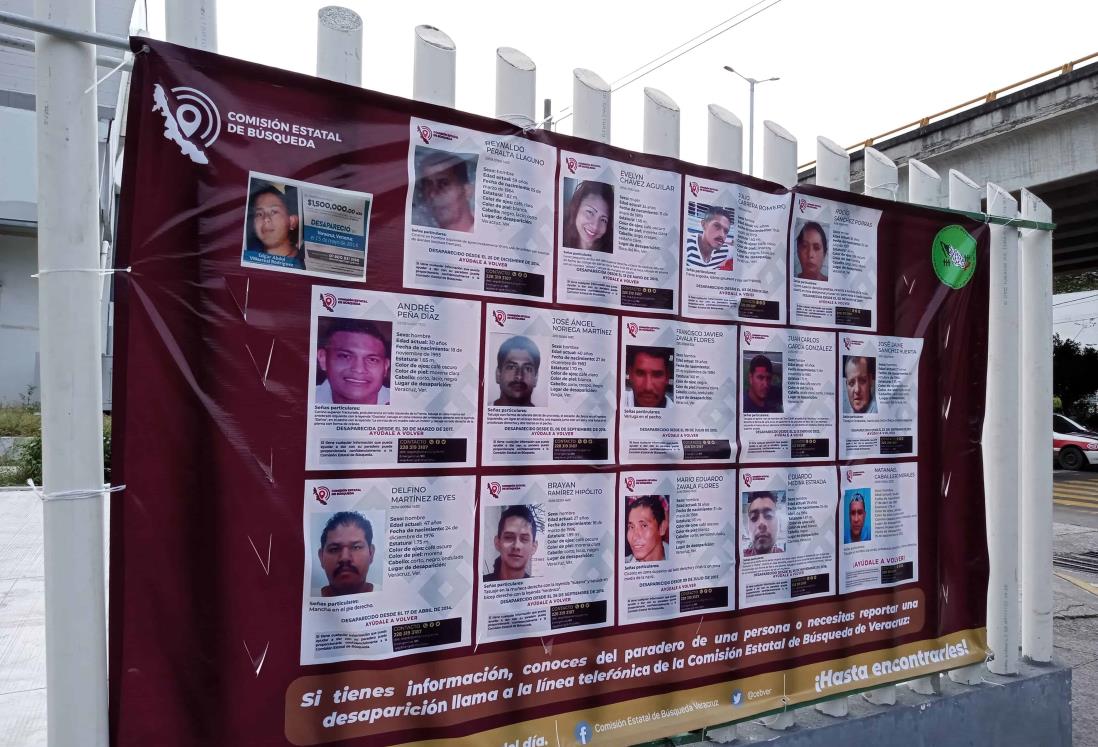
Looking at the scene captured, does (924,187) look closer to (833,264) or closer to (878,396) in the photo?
(833,264)

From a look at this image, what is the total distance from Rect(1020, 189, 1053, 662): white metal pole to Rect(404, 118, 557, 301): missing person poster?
2827 mm

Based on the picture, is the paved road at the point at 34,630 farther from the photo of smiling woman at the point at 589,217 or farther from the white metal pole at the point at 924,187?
the photo of smiling woman at the point at 589,217

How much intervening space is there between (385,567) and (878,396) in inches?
90.2

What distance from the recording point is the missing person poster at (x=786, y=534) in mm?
3117

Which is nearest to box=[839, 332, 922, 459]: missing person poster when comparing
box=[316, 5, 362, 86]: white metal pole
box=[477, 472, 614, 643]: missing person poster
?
box=[477, 472, 614, 643]: missing person poster

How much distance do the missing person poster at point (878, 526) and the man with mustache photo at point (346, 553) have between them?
206 centimetres

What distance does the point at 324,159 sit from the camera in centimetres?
229

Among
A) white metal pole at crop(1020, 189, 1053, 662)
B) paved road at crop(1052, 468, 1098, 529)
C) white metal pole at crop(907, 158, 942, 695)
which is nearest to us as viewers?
white metal pole at crop(907, 158, 942, 695)

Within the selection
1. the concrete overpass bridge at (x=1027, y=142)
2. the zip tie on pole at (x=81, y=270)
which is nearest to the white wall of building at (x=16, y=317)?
the concrete overpass bridge at (x=1027, y=142)

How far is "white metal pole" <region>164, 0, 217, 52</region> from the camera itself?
2111 mm

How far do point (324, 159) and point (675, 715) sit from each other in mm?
2223

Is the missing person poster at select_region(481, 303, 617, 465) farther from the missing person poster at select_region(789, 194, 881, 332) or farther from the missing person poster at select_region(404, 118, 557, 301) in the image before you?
the missing person poster at select_region(789, 194, 881, 332)

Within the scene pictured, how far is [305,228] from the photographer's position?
2250 mm

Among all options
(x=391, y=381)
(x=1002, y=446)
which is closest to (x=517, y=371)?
(x=391, y=381)
